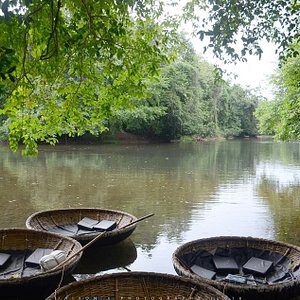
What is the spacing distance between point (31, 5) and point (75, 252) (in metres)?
2.48

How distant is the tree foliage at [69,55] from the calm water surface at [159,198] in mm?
1982

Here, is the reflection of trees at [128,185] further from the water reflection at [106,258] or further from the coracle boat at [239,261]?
the coracle boat at [239,261]

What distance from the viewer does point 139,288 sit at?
3.38 meters

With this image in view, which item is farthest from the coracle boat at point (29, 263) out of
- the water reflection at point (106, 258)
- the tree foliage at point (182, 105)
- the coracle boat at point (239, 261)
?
the tree foliage at point (182, 105)

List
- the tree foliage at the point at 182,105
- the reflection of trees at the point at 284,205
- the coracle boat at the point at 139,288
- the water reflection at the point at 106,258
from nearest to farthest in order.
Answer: the coracle boat at the point at 139,288
the water reflection at the point at 106,258
the reflection of trees at the point at 284,205
the tree foliage at the point at 182,105

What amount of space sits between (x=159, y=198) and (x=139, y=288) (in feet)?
16.6

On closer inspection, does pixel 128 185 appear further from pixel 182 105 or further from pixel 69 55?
pixel 182 105

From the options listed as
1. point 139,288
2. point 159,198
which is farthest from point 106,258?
point 159,198

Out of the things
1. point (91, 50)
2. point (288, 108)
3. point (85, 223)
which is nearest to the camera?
point (91, 50)

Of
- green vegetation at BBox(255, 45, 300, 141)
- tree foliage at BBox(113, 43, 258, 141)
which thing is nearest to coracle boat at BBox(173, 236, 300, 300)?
green vegetation at BBox(255, 45, 300, 141)

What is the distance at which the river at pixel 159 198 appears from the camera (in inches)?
213

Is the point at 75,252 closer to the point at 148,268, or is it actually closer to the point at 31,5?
the point at 148,268

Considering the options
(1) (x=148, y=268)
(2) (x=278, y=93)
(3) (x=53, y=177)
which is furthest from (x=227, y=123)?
(1) (x=148, y=268)

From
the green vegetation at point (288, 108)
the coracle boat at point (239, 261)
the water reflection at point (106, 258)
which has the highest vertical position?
the green vegetation at point (288, 108)
